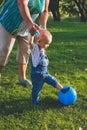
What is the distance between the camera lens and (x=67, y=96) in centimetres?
537

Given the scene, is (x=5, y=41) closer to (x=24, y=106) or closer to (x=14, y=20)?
(x=14, y=20)

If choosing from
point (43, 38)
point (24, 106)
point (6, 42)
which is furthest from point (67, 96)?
point (6, 42)

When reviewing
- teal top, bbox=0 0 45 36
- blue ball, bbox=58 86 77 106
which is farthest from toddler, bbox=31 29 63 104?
teal top, bbox=0 0 45 36

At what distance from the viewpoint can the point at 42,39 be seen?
4961 millimetres

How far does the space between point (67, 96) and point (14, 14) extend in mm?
1355

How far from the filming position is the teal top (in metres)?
5.31

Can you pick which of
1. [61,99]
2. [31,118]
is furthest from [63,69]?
[31,118]

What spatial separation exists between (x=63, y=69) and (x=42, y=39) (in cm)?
265

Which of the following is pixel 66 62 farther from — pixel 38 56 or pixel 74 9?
pixel 74 9

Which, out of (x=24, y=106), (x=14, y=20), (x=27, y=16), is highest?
(x=27, y=16)

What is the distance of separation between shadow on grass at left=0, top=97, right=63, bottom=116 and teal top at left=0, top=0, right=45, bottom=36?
994mm

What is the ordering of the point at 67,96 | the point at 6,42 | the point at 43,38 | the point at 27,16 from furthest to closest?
the point at 6,42 → the point at 67,96 → the point at 43,38 → the point at 27,16

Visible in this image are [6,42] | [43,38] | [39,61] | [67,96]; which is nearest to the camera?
[43,38]

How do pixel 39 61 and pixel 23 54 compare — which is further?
pixel 23 54
